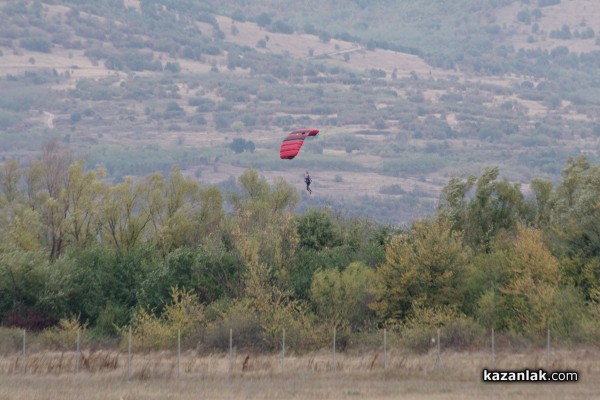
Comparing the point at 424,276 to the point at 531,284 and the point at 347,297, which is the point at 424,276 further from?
the point at 531,284

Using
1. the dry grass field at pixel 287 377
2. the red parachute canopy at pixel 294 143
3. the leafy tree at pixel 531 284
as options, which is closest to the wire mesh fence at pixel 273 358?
the dry grass field at pixel 287 377

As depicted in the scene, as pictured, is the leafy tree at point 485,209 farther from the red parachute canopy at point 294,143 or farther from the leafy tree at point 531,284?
the leafy tree at point 531,284

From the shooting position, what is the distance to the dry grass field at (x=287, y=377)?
3672cm

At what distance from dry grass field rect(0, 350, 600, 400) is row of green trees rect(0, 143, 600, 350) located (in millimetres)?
3944

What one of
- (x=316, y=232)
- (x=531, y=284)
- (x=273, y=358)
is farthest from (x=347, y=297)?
(x=316, y=232)

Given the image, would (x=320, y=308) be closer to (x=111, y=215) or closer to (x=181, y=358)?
(x=181, y=358)

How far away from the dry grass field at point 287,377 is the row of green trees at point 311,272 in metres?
3.94

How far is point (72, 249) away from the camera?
67.8m

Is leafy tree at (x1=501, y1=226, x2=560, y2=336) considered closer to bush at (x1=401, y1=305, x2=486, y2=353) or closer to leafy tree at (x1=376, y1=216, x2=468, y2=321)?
bush at (x1=401, y1=305, x2=486, y2=353)

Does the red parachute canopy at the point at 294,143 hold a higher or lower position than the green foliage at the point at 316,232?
higher

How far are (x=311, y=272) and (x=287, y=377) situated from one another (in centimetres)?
1946

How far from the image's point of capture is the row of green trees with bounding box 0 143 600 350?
5141cm

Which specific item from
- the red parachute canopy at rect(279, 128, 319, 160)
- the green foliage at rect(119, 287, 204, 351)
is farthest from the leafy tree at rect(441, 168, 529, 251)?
the green foliage at rect(119, 287, 204, 351)

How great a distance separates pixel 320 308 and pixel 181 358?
10.2m
